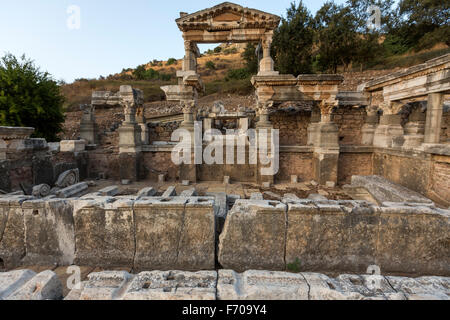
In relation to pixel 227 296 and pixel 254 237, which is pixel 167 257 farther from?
pixel 227 296

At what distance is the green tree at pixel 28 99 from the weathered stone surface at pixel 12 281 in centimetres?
1037

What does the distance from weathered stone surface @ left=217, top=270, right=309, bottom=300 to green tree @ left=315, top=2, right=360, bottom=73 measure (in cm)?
2418

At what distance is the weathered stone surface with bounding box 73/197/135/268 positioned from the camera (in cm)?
305

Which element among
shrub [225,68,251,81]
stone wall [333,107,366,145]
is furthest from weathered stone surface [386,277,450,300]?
shrub [225,68,251,81]

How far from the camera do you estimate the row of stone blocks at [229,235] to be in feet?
9.68

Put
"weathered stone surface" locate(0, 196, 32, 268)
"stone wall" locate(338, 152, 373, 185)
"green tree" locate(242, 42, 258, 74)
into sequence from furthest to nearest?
1. "green tree" locate(242, 42, 258, 74)
2. "stone wall" locate(338, 152, 373, 185)
3. "weathered stone surface" locate(0, 196, 32, 268)

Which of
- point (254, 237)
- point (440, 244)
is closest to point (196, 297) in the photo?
point (254, 237)

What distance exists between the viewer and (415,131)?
6.68 m

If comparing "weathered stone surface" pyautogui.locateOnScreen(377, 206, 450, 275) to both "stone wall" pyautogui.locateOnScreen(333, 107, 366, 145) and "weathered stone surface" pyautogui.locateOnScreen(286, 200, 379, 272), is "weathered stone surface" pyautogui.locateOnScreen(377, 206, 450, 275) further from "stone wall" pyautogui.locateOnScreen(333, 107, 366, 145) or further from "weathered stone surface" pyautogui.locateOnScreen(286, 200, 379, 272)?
"stone wall" pyautogui.locateOnScreen(333, 107, 366, 145)

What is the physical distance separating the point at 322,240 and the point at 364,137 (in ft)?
27.2

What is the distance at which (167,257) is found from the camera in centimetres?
305

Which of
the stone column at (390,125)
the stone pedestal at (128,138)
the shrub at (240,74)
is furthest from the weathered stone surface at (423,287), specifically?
the shrub at (240,74)

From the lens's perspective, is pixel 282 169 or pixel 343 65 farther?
pixel 343 65

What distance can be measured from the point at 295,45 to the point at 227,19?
1235 cm
